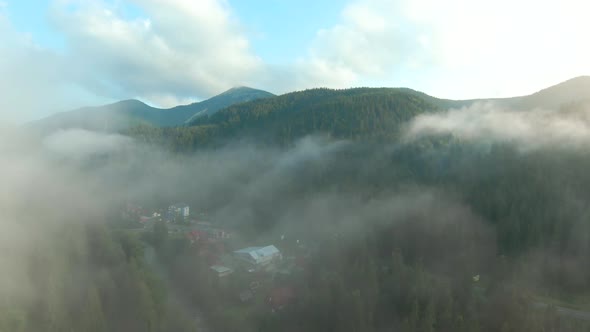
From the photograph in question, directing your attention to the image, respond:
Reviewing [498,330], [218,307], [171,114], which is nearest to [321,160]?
[218,307]

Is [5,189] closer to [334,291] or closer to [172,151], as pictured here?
[334,291]

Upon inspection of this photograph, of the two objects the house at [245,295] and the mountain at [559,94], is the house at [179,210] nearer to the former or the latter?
the house at [245,295]

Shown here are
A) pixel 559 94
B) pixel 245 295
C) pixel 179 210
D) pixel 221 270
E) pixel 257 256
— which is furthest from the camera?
pixel 559 94

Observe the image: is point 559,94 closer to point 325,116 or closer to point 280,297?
point 325,116

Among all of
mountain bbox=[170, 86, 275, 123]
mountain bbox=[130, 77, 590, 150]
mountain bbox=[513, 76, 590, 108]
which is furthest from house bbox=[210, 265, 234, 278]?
mountain bbox=[170, 86, 275, 123]

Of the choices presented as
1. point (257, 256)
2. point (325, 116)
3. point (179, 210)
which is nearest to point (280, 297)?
point (257, 256)

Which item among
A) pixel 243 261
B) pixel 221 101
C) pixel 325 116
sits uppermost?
pixel 221 101

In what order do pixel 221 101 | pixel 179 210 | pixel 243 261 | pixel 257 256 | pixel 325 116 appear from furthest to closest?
pixel 221 101
pixel 325 116
pixel 179 210
pixel 257 256
pixel 243 261
